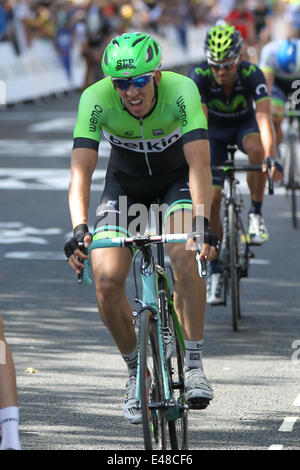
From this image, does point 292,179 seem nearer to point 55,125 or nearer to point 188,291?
point 188,291

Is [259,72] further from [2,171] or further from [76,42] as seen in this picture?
[76,42]

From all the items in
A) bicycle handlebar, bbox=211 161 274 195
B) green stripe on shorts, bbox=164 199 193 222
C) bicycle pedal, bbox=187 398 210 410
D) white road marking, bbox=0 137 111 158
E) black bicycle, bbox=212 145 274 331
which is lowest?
bicycle pedal, bbox=187 398 210 410

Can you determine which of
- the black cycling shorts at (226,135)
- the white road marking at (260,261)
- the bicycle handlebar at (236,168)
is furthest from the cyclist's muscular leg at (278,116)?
the bicycle handlebar at (236,168)

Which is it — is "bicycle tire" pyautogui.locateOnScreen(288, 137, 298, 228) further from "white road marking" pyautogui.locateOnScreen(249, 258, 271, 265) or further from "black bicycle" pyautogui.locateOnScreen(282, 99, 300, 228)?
"white road marking" pyautogui.locateOnScreen(249, 258, 271, 265)

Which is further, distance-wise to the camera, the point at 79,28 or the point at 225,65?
the point at 79,28

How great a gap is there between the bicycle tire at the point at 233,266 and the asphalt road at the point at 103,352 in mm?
138

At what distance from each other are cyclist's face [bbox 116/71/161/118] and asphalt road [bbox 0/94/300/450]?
1.70 m

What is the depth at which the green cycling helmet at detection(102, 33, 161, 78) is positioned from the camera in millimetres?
5773

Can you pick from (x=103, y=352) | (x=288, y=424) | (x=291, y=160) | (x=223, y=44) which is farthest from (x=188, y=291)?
(x=291, y=160)

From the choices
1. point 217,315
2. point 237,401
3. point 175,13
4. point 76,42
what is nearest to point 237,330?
point 217,315

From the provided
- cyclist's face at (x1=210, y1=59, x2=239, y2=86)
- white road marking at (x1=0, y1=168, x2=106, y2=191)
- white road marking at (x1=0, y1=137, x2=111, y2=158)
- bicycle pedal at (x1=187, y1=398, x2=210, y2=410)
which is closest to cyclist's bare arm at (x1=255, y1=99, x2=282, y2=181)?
cyclist's face at (x1=210, y1=59, x2=239, y2=86)

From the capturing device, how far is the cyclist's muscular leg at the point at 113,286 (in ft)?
18.9

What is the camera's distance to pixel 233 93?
9.48 metres

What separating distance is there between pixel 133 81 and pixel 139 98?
0.13 m
